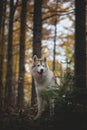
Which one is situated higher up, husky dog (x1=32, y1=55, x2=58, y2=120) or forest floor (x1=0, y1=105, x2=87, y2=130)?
husky dog (x1=32, y1=55, x2=58, y2=120)

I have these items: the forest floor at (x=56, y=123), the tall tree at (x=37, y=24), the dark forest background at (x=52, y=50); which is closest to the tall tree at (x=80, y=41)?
the dark forest background at (x=52, y=50)

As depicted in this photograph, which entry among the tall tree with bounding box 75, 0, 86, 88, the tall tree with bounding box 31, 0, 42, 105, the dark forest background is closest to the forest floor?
the dark forest background

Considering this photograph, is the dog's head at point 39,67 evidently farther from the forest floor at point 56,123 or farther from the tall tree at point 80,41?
the forest floor at point 56,123

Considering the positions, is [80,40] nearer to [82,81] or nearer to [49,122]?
[82,81]

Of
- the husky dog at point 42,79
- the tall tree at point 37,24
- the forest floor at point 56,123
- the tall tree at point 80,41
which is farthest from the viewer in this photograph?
the tall tree at point 37,24

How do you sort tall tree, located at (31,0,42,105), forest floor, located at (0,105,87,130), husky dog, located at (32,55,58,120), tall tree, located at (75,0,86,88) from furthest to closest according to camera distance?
tall tree, located at (31,0,42,105) < husky dog, located at (32,55,58,120) < tall tree, located at (75,0,86,88) < forest floor, located at (0,105,87,130)

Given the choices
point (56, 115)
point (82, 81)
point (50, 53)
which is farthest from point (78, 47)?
point (50, 53)

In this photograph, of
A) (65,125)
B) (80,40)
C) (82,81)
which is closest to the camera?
(65,125)

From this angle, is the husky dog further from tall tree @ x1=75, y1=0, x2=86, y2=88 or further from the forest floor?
the forest floor

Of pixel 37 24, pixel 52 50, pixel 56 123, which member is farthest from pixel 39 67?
pixel 52 50

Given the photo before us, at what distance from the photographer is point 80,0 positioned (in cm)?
802

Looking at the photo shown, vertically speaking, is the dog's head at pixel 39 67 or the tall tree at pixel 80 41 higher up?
the tall tree at pixel 80 41

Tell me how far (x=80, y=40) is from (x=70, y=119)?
9.45ft

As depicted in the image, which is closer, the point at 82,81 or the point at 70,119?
the point at 70,119
